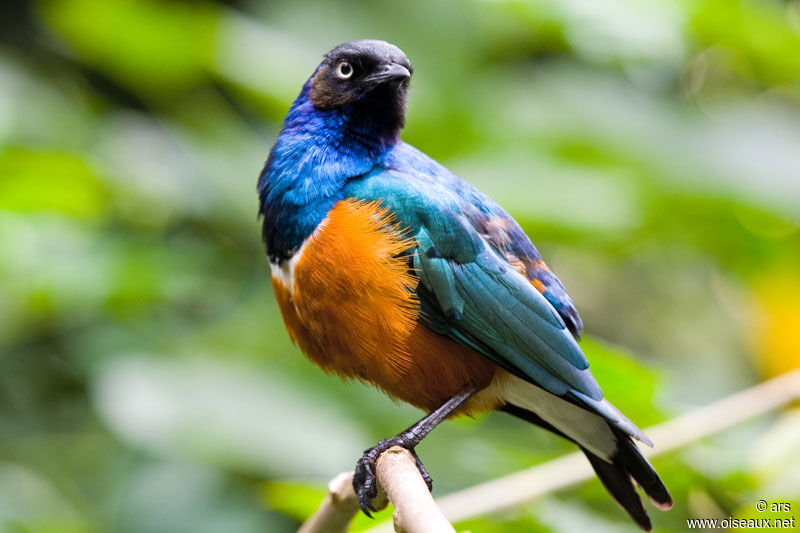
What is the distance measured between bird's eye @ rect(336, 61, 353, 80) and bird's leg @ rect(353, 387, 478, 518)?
1.14 metres

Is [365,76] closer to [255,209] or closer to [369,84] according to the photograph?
[369,84]

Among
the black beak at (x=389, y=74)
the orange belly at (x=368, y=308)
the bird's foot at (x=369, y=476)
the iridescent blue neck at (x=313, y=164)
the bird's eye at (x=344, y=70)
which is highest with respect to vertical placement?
the bird's eye at (x=344, y=70)

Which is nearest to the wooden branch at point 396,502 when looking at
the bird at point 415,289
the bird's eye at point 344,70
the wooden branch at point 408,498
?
the wooden branch at point 408,498

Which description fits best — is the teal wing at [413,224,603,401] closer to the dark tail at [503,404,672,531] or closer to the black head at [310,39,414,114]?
the dark tail at [503,404,672,531]

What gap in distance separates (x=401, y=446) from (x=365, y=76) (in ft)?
4.16

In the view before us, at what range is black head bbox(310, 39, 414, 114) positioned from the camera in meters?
3.35

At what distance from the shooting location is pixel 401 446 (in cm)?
295

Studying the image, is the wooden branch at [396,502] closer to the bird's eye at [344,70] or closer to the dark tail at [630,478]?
the dark tail at [630,478]

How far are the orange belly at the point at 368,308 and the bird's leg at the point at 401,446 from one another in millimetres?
49

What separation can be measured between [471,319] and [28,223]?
7.62ft

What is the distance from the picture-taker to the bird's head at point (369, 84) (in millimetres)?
3357

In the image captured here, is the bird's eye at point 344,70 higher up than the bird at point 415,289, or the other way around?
the bird's eye at point 344,70

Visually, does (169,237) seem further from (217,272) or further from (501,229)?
(501,229)

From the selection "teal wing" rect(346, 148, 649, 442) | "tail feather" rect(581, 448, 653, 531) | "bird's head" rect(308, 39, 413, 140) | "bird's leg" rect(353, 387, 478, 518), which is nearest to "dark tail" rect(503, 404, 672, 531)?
"tail feather" rect(581, 448, 653, 531)
